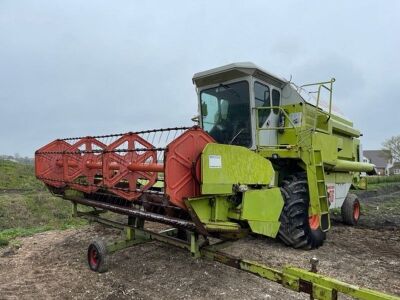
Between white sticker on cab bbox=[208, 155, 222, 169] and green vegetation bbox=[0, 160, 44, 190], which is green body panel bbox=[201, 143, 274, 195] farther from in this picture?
green vegetation bbox=[0, 160, 44, 190]

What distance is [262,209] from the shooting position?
4.69m

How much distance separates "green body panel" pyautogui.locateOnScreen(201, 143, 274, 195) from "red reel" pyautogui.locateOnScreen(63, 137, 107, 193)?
2191mm

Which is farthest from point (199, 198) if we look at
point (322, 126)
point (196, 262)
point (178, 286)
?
point (322, 126)

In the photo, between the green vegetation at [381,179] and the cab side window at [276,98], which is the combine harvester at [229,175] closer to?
the cab side window at [276,98]

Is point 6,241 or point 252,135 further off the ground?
point 252,135

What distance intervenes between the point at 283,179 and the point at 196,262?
241 centimetres

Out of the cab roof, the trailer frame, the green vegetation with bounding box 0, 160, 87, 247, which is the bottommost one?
the green vegetation with bounding box 0, 160, 87, 247

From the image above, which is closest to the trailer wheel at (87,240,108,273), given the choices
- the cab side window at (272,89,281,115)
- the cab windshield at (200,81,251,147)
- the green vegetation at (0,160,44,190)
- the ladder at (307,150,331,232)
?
the cab windshield at (200,81,251,147)

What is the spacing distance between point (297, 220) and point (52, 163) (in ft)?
14.5

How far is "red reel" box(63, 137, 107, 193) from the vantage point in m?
5.93

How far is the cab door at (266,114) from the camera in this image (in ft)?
22.6

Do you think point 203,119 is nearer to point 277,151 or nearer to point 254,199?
point 277,151

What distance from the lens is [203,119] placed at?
24.6 feet

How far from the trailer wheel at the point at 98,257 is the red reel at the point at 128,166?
88 centimetres
